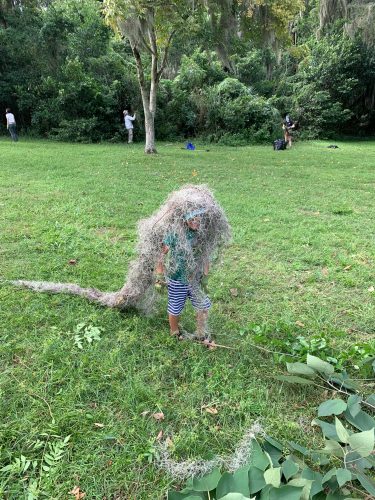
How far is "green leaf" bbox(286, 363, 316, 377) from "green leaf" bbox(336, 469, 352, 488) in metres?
0.76

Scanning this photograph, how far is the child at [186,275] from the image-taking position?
2537 millimetres

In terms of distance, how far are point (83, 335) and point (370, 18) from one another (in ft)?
45.8

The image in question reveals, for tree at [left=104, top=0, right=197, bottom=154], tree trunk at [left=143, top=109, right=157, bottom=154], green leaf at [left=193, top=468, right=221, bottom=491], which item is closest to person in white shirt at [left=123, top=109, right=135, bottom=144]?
tree trunk at [left=143, top=109, right=157, bottom=154]

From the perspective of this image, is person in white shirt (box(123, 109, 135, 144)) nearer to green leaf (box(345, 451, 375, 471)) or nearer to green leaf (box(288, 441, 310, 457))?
green leaf (box(288, 441, 310, 457))

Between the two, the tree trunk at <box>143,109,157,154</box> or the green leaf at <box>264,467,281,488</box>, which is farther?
the tree trunk at <box>143,109,157,154</box>

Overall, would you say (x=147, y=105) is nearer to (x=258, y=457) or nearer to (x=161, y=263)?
(x=161, y=263)

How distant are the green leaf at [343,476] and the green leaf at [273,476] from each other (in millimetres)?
245

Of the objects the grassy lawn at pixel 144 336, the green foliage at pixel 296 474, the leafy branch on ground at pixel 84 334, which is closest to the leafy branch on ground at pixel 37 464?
the grassy lawn at pixel 144 336

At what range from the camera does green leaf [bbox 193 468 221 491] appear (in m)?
1.74

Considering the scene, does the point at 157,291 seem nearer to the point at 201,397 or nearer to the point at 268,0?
the point at 201,397

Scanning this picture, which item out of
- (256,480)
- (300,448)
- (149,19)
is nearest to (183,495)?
(256,480)

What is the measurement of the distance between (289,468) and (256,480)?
180 millimetres

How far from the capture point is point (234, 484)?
172 centimetres

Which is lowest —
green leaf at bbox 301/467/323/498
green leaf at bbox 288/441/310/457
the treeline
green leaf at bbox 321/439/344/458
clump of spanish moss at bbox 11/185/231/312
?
green leaf at bbox 288/441/310/457
